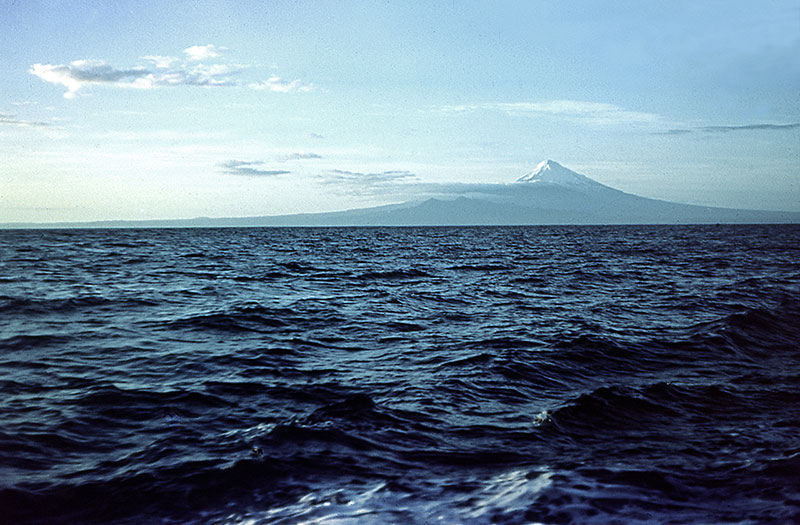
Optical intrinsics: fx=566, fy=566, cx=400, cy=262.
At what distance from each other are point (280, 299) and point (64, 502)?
14776mm

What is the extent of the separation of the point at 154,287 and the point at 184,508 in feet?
64.2

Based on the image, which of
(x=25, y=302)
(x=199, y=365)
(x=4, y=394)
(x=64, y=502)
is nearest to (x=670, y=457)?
(x=64, y=502)

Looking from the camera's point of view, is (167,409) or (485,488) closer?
(485,488)

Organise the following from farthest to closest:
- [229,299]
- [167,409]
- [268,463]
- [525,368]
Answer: [229,299], [525,368], [167,409], [268,463]

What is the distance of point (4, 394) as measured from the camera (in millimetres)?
9102

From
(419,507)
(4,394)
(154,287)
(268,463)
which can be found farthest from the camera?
(154,287)

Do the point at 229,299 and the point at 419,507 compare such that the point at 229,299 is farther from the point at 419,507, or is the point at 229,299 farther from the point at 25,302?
the point at 419,507

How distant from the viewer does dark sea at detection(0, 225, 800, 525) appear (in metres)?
5.53

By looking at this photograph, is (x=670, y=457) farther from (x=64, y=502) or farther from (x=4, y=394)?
(x=4, y=394)

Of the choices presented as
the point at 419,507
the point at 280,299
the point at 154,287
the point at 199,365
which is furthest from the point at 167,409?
the point at 154,287

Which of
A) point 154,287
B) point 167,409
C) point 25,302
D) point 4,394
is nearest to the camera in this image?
point 167,409

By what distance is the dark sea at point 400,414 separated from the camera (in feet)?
18.1

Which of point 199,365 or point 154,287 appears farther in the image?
point 154,287

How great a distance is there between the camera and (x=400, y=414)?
26.1 feet
